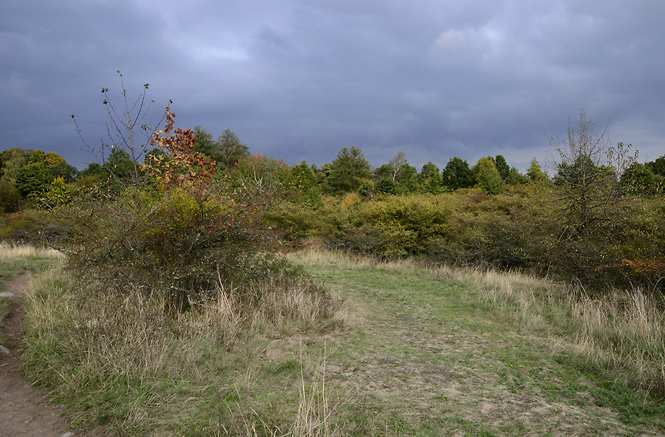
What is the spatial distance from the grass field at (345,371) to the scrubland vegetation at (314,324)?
0.08 feet

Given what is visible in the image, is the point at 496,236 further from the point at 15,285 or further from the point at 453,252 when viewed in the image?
the point at 15,285

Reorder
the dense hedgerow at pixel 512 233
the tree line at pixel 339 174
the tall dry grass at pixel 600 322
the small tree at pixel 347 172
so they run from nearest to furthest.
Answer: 1. the tall dry grass at pixel 600 322
2. the dense hedgerow at pixel 512 233
3. the tree line at pixel 339 174
4. the small tree at pixel 347 172

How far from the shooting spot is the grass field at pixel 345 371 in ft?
11.1

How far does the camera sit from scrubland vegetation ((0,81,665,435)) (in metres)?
3.58

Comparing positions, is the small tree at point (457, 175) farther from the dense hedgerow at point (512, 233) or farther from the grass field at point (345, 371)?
the grass field at point (345, 371)

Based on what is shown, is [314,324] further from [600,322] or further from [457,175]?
[457,175]

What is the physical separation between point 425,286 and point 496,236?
4275mm

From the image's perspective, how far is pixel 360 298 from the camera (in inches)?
338

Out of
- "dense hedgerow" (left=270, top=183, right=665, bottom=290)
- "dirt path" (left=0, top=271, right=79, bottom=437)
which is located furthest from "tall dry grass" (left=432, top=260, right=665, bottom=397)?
"dirt path" (left=0, top=271, right=79, bottom=437)

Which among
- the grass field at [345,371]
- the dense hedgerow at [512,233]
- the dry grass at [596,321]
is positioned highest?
the dense hedgerow at [512,233]

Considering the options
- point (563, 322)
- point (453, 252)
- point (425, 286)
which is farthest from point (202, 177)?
point (453, 252)

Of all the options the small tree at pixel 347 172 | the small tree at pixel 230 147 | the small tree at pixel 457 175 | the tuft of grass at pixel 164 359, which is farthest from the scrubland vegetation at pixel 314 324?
the small tree at pixel 230 147

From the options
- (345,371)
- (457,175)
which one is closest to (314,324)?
(345,371)

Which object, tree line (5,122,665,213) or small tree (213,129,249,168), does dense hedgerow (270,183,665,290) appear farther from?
small tree (213,129,249,168)
